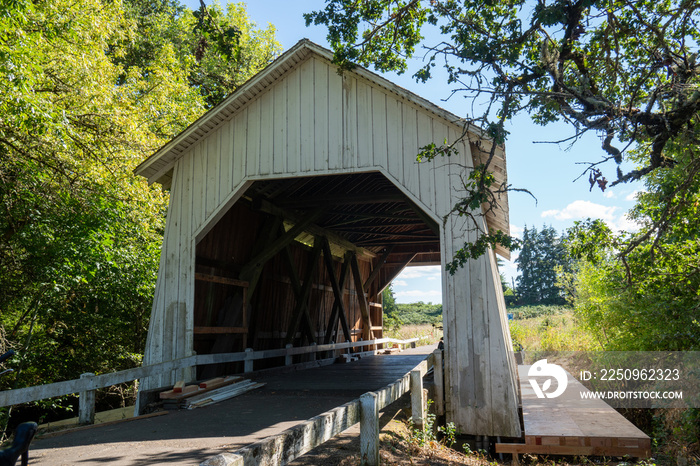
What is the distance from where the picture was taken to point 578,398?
8703 millimetres

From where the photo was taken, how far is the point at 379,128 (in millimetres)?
7523

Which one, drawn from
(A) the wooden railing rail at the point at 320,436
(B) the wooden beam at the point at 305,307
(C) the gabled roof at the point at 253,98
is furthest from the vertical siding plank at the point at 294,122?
(B) the wooden beam at the point at 305,307

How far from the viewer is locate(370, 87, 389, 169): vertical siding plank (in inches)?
293

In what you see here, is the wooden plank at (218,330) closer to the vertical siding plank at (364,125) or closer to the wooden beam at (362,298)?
the vertical siding plank at (364,125)

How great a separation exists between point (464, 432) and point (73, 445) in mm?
4394

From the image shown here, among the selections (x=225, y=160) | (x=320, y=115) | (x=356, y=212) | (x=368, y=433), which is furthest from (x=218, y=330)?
(x=368, y=433)

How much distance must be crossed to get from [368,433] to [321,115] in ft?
17.1

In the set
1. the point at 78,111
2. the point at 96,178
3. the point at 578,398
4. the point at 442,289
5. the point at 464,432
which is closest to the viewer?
the point at 464,432

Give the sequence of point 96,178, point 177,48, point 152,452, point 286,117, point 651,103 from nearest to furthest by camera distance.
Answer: point 152,452 < point 651,103 < point 286,117 < point 96,178 < point 177,48

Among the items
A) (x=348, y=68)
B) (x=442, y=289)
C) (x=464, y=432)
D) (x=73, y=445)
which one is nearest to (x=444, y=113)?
(x=348, y=68)

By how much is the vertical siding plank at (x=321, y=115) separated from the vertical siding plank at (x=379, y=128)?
727mm

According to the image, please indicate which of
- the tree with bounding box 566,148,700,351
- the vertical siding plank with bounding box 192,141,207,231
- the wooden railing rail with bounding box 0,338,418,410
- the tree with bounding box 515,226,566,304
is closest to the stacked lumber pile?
the wooden railing rail with bounding box 0,338,418,410

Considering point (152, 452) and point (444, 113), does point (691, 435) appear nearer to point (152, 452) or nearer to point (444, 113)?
point (444, 113)

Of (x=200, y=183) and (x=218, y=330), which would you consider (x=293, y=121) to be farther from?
(x=218, y=330)
